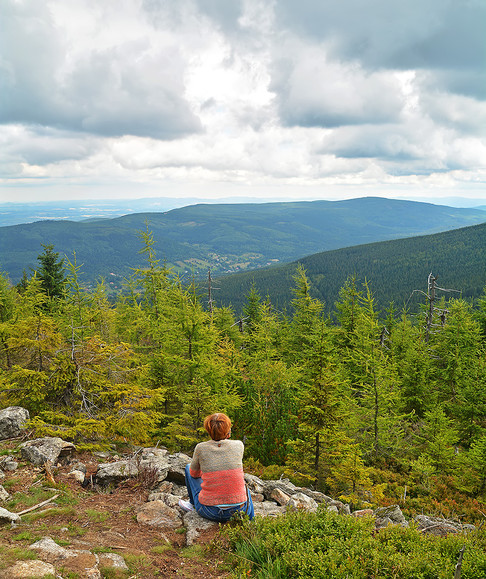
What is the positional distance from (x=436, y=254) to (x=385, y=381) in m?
187

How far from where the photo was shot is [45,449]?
803 centimetres

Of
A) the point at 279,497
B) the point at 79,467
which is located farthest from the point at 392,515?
the point at 79,467

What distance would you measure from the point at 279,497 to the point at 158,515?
118 inches

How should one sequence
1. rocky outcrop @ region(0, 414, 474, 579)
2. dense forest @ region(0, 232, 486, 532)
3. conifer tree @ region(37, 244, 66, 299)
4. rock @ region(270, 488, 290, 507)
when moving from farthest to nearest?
1. conifer tree @ region(37, 244, 66, 299)
2. dense forest @ region(0, 232, 486, 532)
3. rock @ region(270, 488, 290, 507)
4. rocky outcrop @ region(0, 414, 474, 579)

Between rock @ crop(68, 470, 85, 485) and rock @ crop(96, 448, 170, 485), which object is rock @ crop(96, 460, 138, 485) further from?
rock @ crop(68, 470, 85, 485)

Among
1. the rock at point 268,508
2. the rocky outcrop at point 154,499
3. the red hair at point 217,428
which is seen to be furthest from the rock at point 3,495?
the rock at point 268,508

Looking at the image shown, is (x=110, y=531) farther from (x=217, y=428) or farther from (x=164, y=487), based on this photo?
(x=217, y=428)

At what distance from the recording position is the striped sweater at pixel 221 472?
226 inches

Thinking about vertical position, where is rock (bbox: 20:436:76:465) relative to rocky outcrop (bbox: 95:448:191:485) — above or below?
above

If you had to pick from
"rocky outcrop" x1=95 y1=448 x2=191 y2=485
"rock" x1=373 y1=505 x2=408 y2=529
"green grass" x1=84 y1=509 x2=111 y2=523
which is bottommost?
"rock" x1=373 y1=505 x2=408 y2=529

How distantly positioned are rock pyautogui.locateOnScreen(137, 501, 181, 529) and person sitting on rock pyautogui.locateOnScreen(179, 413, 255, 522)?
0.74 meters

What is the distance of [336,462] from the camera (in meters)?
12.2

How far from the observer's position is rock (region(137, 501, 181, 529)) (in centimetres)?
621

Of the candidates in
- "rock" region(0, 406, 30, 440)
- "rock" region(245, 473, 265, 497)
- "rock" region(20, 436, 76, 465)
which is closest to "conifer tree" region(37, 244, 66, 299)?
"rock" region(0, 406, 30, 440)
